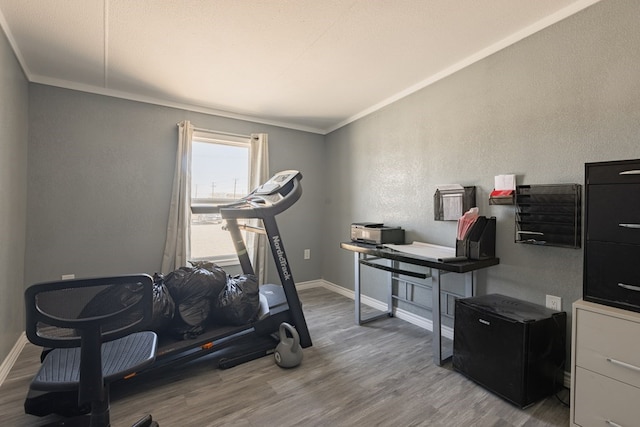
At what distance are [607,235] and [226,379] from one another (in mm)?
2360

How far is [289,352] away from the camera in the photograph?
2.13 meters

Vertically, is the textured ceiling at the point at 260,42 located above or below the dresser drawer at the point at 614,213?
above

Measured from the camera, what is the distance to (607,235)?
1412mm

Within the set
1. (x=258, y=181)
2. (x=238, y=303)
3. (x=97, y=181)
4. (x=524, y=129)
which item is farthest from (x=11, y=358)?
(x=524, y=129)

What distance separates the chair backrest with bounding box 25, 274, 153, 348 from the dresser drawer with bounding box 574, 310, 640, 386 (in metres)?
2.06

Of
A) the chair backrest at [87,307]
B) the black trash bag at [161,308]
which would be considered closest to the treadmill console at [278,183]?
the black trash bag at [161,308]

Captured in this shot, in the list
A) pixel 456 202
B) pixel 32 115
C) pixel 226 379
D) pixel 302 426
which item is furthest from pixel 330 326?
pixel 32 115

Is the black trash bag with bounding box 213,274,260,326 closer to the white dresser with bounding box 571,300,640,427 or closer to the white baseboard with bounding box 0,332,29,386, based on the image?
the white baseboard with bounding box 0,332,29,386

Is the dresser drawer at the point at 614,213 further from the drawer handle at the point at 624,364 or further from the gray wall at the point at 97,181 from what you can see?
the gray wall at the point at 97,181

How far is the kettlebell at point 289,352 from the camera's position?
211 cm

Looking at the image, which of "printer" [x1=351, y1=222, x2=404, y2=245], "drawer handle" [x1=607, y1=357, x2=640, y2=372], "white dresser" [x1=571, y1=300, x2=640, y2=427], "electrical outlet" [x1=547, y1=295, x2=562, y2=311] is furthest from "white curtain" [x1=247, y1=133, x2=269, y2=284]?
"drawer handle" [x1=607, y1=357, x2=640, y2=372]

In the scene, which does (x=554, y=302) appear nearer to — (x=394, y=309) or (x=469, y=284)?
(x=469, y=284)

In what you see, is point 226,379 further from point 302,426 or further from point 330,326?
point 330,326

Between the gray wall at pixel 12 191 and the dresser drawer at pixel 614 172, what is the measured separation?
348 centimetres
